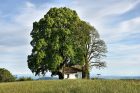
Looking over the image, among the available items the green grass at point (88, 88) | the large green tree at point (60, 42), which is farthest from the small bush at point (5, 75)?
the green grass at point (88, 88)

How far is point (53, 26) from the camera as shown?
246ft

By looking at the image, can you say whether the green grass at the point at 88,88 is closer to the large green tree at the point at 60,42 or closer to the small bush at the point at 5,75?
the large green tree at the point at 60,42

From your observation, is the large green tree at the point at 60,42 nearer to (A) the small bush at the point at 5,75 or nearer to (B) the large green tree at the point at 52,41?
(B) the large green tree at the point at 52,41

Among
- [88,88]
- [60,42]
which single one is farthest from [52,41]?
[88,88]

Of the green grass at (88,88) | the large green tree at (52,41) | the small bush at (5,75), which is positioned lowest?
the green grass at (88,88)

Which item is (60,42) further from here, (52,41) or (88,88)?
(88,88)

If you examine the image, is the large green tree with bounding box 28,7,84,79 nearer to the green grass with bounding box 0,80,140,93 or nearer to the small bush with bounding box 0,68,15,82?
the small bush with bounding box 0,68,15,82

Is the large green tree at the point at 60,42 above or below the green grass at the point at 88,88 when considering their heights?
above

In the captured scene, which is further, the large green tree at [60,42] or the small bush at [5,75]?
the small bush at [5,75]

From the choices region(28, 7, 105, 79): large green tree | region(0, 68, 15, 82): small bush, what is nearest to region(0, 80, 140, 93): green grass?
region(28, 7, 105, 79): large green tree

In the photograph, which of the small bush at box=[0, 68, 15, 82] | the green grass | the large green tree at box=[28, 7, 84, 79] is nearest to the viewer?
the green grass

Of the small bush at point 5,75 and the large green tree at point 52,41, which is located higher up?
the large green tree at point 52,41

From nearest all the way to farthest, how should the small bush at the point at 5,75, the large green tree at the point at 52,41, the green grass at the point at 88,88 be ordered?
1. the green grass at the point at 88,88
2. the large green tree at the point at 52,41
3. the small bush at the point at 5,75

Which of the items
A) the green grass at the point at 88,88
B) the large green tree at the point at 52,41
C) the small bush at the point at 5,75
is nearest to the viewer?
the green grass at the point at 88,88
